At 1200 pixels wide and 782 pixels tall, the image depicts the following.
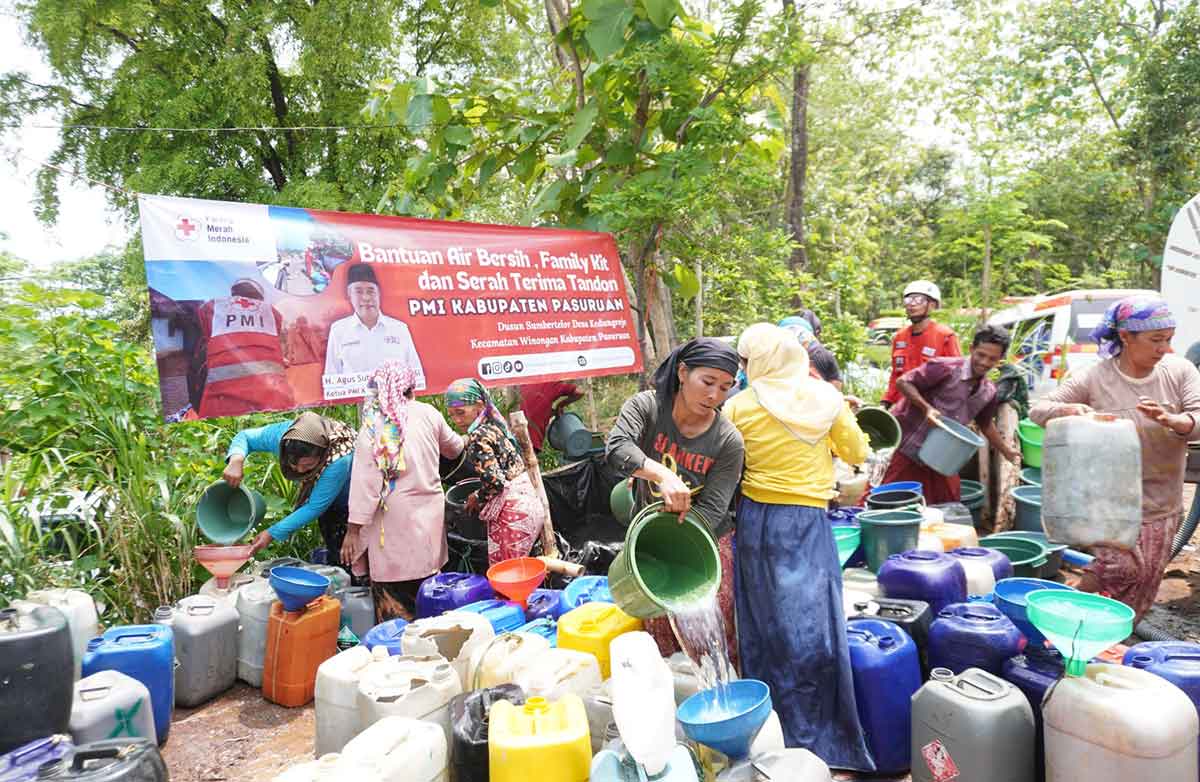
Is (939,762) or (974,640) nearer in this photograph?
(939,762)

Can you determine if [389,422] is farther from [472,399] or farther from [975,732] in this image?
[975,732]

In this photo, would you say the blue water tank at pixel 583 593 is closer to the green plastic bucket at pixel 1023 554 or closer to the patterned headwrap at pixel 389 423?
the patterned headwrap at pixel 389 423

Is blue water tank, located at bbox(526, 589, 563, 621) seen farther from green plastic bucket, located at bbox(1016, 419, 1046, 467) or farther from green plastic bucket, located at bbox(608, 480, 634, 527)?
green plastic bucket, located at bbox(1016, 419, 1046, 467)

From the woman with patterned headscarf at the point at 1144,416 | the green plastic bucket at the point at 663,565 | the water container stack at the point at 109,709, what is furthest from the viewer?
the woman with patterned headscarf at the point at 1144,416

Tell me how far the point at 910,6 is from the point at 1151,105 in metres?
7.46

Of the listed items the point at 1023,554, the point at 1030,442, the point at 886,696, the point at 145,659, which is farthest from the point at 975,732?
the point at 1030,442

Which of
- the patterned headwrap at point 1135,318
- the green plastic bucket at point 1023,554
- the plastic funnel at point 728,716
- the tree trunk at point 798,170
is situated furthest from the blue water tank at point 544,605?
the tree trunk at point 798,170

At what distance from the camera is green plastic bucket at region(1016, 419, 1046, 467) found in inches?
220

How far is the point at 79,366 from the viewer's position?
415 centimetres

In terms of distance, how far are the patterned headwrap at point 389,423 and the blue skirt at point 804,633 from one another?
1.92 meters

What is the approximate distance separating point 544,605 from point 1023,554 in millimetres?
2688

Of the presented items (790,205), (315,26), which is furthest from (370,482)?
(315,26)

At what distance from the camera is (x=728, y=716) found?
87.7 inches

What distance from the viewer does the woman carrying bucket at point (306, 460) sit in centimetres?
396
